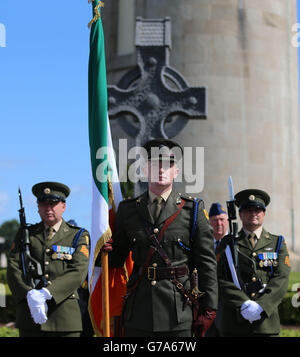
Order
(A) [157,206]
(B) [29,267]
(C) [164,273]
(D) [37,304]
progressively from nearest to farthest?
(C) [164,273] → (A) [157,206] → (D) [37,304] → (B) [29,267]

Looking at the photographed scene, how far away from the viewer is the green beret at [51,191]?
5.55m

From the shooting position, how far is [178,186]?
14.7 metres

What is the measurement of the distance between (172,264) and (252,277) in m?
1.39

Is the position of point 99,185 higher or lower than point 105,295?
higher

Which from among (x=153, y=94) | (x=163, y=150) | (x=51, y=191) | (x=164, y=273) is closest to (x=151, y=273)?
(x=164, y=273)

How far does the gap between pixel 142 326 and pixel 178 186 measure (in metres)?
10.5

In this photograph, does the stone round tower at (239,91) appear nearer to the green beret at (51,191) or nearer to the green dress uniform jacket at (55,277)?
the green beret at (51,191)

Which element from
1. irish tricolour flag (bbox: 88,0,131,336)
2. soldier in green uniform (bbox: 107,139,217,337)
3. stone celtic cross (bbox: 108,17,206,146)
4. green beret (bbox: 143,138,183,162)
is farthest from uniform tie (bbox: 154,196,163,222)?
stone celtic cross (bbox: 108,17,206,146)

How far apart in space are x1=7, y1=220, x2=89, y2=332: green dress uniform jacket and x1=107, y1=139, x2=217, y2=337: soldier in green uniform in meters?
1.08

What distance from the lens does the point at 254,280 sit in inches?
212

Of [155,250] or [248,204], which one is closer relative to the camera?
[155,250]

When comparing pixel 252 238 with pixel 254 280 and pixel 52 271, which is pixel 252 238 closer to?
pixel 254 280

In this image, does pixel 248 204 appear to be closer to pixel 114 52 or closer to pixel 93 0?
pixel 93 0

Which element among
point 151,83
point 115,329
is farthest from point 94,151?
point 151,83
